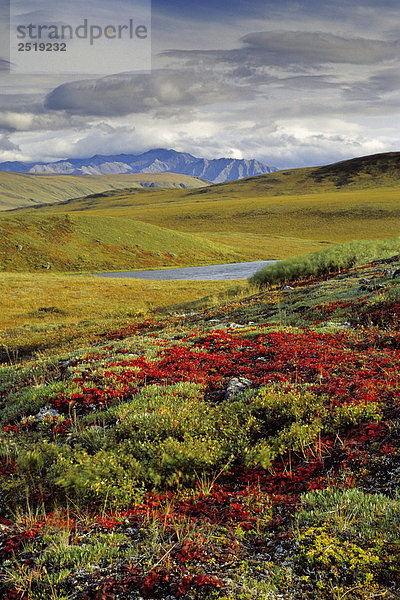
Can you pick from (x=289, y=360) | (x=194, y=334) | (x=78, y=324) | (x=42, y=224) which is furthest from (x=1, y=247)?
(x=289, y=360)

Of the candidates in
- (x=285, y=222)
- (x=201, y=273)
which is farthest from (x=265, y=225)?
(x=201, y=273)

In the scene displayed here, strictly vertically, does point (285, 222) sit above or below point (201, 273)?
above

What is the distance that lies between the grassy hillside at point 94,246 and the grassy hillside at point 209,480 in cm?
Answer: 7455

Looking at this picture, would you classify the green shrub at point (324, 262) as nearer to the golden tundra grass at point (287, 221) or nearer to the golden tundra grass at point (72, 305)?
the golden tundra grass at point (72, 305)

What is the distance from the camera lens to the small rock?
26.9 ft

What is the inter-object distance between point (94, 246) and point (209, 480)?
295ft

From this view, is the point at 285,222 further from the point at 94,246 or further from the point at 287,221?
the point at 94,246

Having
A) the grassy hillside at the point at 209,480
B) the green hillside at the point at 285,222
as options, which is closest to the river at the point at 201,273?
the green hillside at the point at 285,222

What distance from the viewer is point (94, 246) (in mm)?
90438

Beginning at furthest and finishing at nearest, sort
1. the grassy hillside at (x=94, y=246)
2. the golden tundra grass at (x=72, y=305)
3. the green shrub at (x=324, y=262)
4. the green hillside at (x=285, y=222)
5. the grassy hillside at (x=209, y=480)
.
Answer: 1. the green hillside at (x=285, y=222)
2. the grassy hillside at (x=94, y=246)
3. the green shrub at (x=324, y=262)
4. the golden tundra grass at (x=72, y=305)
5. the grassy hillside at (x=209, y=480)

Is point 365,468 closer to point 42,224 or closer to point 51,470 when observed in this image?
point 51,470

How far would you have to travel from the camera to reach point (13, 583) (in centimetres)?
385

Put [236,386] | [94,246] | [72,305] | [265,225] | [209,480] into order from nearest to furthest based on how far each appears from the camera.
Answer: [209,480]
[236,386]
[72,305]
[94,246]
[265,225]

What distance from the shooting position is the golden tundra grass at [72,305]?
23859 mm
